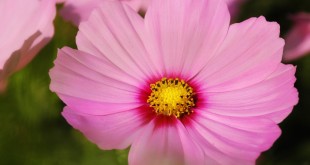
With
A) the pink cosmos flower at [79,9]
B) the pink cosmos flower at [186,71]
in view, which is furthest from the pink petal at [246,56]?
the pink cosmos flower at [79,9]

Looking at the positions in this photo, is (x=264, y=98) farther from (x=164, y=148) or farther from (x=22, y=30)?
(x=22, y=30)

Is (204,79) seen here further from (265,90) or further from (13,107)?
(13,107)

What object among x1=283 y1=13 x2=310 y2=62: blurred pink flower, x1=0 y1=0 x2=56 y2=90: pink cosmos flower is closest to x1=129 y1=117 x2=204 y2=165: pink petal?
x1=0 y1=0 x2=56 y2=90: pink cosmos flower

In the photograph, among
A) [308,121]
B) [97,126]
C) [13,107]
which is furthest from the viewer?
[308,121]

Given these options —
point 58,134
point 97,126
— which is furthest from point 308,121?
point 97,126

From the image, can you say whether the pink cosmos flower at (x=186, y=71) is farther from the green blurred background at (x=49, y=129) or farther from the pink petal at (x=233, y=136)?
the green blurred background at (x=49, y=129)

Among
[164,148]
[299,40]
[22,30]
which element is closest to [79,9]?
[22,30]

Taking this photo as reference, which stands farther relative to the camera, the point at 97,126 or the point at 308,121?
the point at 308,121
